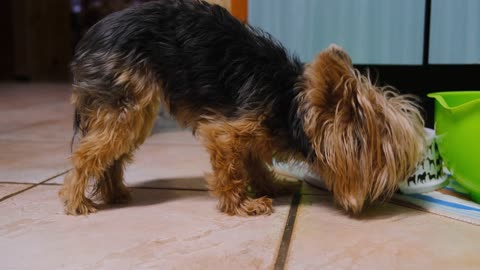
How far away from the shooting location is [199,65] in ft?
5.08

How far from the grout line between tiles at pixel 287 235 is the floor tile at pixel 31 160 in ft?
3.14

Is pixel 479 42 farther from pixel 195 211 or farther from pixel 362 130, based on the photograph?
pixel 195 211

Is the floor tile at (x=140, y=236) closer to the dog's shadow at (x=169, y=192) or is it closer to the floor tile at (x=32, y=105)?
the dog's shadow at (x=169, y=192)

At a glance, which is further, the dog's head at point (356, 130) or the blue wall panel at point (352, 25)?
the blue wall panel at point (352, 25)

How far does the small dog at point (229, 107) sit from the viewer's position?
1460mm

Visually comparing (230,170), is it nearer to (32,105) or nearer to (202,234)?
(202,234)


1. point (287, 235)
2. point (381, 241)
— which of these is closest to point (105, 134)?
point (287, 235)

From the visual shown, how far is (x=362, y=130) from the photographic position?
1.45m

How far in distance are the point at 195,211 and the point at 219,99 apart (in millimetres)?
343

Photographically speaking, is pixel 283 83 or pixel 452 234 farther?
pixel 283 83

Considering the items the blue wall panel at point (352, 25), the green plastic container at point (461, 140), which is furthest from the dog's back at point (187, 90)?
the blue wall panel at point (352, 25)

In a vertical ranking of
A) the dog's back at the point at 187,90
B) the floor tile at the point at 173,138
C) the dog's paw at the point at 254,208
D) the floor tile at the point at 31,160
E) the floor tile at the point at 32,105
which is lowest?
the floor tile at the point at 32,105

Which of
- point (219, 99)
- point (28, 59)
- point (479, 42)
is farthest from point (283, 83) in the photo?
point (28, 59)

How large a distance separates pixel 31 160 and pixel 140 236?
1.16 meters
